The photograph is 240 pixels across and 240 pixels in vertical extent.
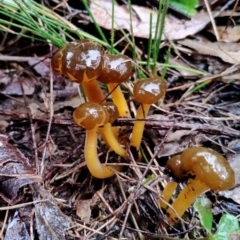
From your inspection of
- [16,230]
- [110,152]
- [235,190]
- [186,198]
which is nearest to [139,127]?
[110,152]

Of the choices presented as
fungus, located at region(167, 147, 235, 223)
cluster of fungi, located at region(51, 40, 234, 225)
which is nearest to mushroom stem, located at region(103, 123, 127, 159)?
cluster of fungi, located at region(51, 40, 234, 225)

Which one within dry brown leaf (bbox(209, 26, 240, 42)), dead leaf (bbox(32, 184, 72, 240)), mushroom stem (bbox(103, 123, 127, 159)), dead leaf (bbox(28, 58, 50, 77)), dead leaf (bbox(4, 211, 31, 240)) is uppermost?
dry brown leaf (bbox(209, 26, 240, 42))

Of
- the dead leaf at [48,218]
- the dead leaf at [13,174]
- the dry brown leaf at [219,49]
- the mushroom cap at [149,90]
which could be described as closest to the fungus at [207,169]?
the mushroom cap at [149,90]

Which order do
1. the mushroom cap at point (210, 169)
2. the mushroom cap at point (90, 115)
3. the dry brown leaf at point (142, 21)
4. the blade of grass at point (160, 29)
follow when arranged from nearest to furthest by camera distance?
the mushroom cap at point (210, 169), the mushroom cap at point (90, 115), the blade of grass at point (160, 29), the dry brown leaf at point (142, 21)

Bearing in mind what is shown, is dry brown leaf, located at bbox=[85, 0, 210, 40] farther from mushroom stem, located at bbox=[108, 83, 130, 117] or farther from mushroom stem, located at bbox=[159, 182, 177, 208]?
mushroom stem, located at bbox=[159, 182, 177, 208]

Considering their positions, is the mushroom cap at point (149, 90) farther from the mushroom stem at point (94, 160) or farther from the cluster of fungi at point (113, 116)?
the mushroom stem at point (94, 160)

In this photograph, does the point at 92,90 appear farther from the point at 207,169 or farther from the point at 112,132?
the point at 207,169
